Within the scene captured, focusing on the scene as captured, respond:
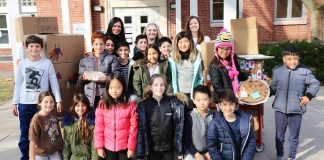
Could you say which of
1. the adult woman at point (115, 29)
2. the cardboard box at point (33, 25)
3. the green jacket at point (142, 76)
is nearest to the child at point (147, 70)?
the green jacket at point (142, 76)

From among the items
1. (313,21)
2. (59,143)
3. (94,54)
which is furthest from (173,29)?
(59,143)

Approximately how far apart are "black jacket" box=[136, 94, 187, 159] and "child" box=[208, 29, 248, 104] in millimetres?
650

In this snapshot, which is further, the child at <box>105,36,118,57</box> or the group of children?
the child at <box>105,36,118,57</box>

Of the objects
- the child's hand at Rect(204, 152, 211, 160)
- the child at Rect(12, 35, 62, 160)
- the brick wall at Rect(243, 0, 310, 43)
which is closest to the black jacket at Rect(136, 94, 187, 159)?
the child's hand at Rect(204, 152, 211, 160)

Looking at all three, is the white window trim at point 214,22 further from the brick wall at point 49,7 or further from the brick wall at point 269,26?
the brick wall at point 49,7

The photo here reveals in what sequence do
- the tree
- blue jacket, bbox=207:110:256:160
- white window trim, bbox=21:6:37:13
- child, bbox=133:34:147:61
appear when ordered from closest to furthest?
blue jacket, bbox=207:110:256:160 → child, bbox=133:34:147:61 → the tree → white window trim, bbox=21:6:37:13

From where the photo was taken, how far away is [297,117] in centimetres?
374

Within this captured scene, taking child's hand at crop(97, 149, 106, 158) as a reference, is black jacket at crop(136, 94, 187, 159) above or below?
above

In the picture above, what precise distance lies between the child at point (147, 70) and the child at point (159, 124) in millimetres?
493

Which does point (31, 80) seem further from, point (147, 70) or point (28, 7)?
point (28, 7)

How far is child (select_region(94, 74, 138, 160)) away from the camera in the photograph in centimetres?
301

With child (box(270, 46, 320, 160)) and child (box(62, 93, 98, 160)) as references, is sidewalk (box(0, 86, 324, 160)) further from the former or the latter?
child (box(62, 93, 98, 160))

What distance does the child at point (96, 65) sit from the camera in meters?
3.70

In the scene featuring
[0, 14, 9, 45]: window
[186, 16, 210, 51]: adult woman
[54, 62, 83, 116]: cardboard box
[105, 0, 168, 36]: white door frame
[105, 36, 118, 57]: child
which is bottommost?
[54, 62, 83, 116]: cardboard box
